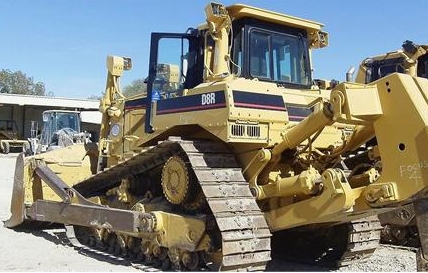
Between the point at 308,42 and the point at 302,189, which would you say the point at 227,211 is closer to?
the point at 302,189

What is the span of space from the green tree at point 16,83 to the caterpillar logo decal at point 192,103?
214 feet

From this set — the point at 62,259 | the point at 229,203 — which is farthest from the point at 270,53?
the point at 62,259

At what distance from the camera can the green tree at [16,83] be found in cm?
6806

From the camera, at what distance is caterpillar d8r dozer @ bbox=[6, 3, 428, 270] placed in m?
4.78

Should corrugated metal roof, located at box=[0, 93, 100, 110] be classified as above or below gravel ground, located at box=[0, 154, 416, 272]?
above

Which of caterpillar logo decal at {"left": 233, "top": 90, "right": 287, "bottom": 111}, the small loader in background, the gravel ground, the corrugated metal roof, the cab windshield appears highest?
the corrugated metal roof

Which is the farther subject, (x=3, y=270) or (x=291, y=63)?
(x=291, y=63)

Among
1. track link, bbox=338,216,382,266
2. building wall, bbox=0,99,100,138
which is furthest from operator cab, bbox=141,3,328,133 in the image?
building wall, bbox=0,99,100,138

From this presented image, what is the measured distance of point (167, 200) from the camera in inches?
254

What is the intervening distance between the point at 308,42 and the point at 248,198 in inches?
105

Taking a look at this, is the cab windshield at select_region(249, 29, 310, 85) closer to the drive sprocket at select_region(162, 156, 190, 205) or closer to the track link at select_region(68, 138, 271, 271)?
the track link at select_region(68, 138, 271, 271)

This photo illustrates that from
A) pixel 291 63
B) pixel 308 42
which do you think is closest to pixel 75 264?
pixel 291 63

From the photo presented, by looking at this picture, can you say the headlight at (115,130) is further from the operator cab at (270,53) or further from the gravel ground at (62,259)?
the operator cab at (270,53)

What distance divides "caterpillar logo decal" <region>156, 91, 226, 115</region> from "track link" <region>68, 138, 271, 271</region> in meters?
0.42
